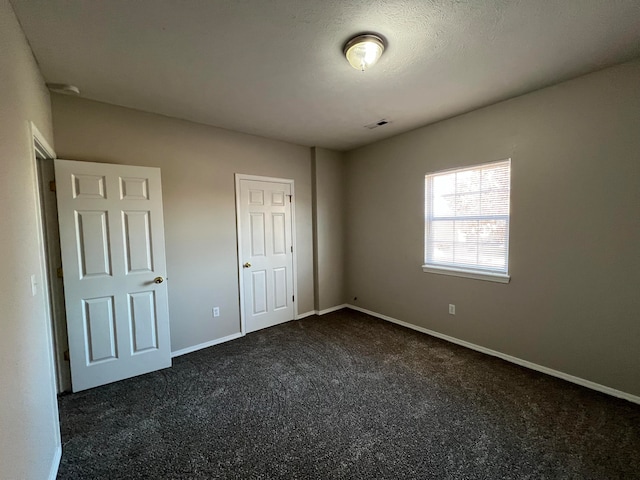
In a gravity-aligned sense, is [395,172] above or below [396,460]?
above

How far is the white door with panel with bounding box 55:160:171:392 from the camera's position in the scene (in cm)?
239

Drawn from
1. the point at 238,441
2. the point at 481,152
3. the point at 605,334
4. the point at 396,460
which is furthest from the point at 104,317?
the point at 605,334

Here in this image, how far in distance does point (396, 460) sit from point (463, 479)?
1.18ft

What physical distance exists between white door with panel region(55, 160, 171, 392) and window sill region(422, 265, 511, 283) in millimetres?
3035

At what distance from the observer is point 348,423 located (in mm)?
1979

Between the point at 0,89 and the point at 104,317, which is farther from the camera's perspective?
the point at 104,317

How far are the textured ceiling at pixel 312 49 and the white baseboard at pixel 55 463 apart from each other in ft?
8.28

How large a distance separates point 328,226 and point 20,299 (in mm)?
3478

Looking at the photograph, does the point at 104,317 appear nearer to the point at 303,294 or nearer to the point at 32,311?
the point at 32,311

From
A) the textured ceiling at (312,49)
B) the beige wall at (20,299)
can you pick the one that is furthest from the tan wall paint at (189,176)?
the beige wall at (20,299)

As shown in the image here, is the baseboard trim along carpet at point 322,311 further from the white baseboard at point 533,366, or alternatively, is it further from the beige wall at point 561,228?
the beige wall at point 561,228

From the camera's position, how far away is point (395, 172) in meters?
3.74

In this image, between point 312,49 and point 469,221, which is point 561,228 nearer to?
point 469,221

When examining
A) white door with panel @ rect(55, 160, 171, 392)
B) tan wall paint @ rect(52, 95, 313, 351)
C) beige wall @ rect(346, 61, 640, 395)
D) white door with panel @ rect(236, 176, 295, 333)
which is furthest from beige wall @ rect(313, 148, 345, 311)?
white door with panel @ rect(55, 160, 171, 392)
